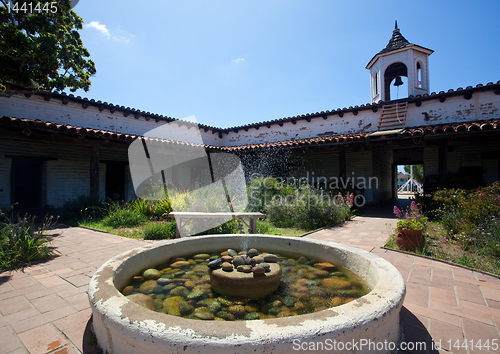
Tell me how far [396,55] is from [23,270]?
13.6m

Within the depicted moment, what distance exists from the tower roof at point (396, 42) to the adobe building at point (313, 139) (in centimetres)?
4

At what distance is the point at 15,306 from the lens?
2340 mm

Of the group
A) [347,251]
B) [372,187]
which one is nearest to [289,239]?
[347,251]

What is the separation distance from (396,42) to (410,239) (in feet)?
34.1

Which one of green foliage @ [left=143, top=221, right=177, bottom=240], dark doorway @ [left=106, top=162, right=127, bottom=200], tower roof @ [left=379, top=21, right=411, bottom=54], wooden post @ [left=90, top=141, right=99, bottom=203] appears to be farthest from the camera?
dark doorway @ [left=106, top=162, right=127, bottom=200]

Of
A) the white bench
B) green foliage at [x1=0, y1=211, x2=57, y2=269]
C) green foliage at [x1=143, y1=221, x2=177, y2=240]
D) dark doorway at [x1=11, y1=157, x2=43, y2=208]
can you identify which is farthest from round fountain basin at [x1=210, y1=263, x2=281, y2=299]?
dark doorway at [x1=11, y1=157, x2=43, y2=208]

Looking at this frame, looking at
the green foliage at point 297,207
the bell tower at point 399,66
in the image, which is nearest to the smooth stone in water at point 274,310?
the green foliage at point 297,207

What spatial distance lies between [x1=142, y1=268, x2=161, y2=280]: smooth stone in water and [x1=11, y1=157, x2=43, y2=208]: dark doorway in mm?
9402

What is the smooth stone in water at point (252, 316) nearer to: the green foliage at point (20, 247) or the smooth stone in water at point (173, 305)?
the smooth stone in water at point (173, 305)

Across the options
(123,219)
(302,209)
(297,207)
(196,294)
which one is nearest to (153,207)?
(123,219)

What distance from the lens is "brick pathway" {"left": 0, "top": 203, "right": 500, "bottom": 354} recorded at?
6.07 feet

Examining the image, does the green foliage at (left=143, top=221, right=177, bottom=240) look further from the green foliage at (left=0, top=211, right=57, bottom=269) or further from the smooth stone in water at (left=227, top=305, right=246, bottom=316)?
the smooth stone in water at (left=227, top=305, right=246, bottom=316)

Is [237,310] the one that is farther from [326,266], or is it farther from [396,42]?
Answer: [396,42]

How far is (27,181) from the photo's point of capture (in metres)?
9.27
